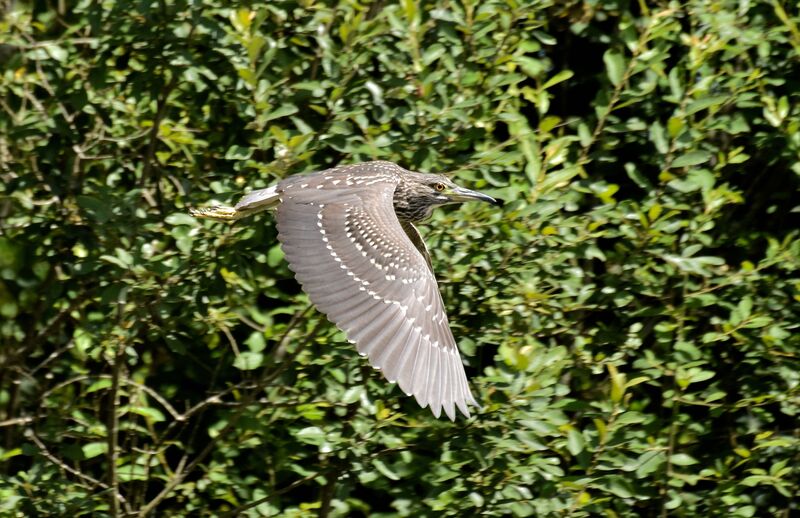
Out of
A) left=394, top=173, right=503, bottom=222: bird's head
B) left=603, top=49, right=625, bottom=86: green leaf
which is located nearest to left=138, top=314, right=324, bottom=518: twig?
left=394, top=173, right=503, bottom=222: bird's head

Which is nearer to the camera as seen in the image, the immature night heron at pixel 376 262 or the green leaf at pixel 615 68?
the immature night heron at pixel 376 262

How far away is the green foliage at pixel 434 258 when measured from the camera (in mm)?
4520

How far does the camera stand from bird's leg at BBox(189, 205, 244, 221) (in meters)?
4.48

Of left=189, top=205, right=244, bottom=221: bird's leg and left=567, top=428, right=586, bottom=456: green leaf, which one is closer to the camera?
left=567, top=428, right=586, bottom=456: green leaf

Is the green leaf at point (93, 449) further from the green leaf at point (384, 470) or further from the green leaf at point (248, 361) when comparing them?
the green leaf at point (384, 470)

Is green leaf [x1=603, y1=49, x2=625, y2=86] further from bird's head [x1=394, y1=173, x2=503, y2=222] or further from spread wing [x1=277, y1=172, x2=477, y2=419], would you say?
spread wing [x1=277, y1=172, x2=477, y2=419]

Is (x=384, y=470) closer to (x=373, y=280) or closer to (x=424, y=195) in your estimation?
(x=373, y=280)

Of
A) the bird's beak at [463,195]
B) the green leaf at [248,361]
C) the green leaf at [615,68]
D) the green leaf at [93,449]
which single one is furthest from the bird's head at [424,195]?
the green leaf at [93,449]

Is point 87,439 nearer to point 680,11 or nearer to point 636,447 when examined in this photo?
point 636,447

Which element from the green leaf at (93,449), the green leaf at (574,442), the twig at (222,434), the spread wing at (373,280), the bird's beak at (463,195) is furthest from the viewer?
the green leaf at (93,449)

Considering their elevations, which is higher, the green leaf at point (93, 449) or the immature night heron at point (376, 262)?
the immature night heron at point (376, 262)

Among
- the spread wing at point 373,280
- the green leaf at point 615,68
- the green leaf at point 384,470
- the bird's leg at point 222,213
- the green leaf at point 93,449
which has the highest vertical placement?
the green leaf at point 615,68

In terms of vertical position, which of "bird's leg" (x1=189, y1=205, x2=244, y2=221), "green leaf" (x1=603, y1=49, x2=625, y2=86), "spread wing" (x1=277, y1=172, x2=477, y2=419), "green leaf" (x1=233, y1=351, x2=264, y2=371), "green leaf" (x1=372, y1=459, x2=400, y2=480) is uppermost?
"green leaf" (x1=603, y1=49, x2=625, y2=86)

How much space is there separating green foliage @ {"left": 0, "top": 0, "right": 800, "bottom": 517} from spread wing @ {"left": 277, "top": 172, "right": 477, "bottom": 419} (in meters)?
0.19
